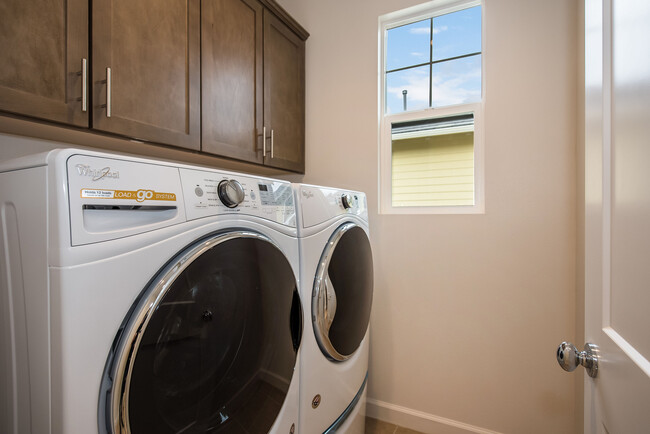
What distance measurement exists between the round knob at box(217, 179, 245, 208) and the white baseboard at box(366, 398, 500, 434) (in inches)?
67.2

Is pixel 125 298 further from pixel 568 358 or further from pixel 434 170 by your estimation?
pixel 434 170

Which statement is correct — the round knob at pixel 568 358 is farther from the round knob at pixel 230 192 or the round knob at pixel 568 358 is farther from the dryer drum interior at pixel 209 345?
the round knob at pixel 230 192

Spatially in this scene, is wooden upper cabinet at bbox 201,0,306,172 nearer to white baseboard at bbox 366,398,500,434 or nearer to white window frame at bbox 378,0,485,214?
white window frame at bbox 378,0,485,214

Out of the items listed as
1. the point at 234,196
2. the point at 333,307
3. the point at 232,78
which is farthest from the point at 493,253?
the point at 232,78

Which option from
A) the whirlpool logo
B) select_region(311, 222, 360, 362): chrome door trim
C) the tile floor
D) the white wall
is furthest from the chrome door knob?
the tile floor

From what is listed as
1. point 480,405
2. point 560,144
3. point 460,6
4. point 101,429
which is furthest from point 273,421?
point 460,6

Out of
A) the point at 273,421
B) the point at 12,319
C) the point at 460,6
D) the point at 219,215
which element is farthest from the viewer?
the point at 460,6

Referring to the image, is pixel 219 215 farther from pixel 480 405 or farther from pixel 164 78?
pixel 480 405

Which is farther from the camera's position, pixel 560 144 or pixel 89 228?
pixel 560 144

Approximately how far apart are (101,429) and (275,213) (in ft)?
1.91

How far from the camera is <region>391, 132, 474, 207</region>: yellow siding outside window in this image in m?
1.86

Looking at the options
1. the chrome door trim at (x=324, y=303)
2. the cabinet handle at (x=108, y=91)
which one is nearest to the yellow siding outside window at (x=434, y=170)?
the chrome door trim at (x=324, y=303)

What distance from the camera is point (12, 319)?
0.61m

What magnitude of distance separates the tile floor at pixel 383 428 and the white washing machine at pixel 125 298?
130cm
